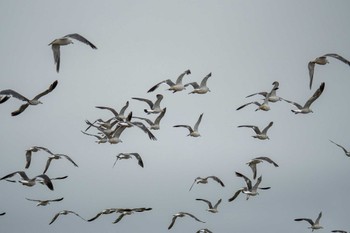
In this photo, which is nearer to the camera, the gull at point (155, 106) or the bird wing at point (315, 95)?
the bird wing at point (315, 95)

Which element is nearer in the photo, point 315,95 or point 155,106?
point 315,95

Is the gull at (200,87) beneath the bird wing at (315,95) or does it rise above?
beneath

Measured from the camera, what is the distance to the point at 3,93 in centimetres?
3728

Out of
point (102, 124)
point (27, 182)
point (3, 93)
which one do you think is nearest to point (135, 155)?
point (102, 124)

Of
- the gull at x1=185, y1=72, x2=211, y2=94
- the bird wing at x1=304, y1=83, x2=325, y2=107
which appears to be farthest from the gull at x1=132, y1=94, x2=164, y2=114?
the bird wing at x1=304, y1=83, x2=325, y2=107

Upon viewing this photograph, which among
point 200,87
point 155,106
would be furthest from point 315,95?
point 155,106

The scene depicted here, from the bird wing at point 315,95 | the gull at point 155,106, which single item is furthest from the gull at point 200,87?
the bird wing at point 315,95

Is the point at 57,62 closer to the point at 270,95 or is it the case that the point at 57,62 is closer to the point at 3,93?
the point at 3,93

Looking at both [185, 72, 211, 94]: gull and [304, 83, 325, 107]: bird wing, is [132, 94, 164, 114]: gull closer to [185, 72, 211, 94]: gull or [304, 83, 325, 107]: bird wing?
[185, 72, 211, 94]: gull

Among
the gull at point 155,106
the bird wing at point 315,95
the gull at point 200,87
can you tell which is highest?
the bird wing at point 315,95

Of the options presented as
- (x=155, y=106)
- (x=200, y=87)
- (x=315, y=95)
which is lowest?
(x=155, y=106)

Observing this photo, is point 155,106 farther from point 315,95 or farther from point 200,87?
point 315,95

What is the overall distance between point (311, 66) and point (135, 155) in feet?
34.6

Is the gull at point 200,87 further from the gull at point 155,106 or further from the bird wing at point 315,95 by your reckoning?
the bird wing at point 315,95
